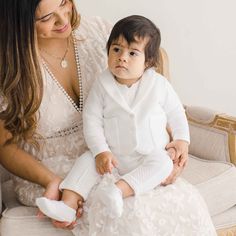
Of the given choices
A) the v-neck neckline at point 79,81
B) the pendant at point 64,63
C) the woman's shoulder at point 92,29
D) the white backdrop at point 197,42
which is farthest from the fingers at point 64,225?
the white backdrop at point 197,42

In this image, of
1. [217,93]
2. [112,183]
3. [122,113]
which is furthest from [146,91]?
[217,93]

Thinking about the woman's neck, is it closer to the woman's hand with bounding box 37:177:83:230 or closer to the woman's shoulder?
the woman's shoulder

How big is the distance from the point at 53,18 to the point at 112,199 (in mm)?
654

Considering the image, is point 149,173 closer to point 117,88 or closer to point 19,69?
point 117,88

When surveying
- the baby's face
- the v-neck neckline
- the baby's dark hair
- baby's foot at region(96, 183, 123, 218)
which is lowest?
baby's foot at region(96, 183, 123, 218)

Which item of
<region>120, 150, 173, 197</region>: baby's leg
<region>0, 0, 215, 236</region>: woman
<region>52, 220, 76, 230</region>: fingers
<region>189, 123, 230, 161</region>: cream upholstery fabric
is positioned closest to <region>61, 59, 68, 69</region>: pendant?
<region>0, 0, 215, 236</region>: woman

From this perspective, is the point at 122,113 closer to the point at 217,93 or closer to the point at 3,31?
the point at 3,31

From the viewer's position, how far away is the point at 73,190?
1773 mm

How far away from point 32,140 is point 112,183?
39 centimetres

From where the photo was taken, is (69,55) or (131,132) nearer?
(131,132)

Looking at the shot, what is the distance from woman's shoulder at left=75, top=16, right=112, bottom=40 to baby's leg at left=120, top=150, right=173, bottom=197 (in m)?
0.60

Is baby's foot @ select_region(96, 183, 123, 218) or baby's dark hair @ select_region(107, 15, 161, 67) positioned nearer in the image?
baby's foot @ select_region(96, 183, 123, 218)

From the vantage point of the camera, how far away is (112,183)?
1756 mm

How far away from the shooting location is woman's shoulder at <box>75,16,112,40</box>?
2.16 metres
